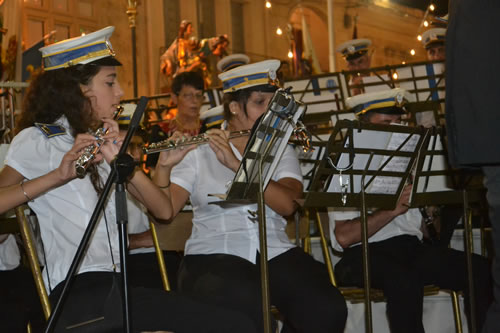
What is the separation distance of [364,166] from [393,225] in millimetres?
939

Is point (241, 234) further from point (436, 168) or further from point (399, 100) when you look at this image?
point (399, 100)

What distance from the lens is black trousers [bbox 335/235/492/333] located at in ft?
11.1

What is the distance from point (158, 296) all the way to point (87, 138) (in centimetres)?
60

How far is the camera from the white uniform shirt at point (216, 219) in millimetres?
3205

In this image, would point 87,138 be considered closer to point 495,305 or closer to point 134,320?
point 134,320

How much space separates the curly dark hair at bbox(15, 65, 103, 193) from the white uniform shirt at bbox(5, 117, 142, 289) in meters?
0.09

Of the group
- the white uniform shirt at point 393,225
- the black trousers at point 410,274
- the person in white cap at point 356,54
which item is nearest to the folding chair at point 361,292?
the black trousers at point 410,274

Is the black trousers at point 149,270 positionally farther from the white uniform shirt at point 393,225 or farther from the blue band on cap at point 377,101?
the blue band on cap at point 377,101

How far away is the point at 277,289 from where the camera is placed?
3043 mm

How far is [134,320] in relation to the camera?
7.72ft

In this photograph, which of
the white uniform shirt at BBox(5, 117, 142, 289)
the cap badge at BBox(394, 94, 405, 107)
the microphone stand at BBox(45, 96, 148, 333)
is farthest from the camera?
the cap badge at BBox(394, 94, 405, 107)

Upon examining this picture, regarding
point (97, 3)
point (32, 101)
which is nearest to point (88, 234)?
point (32, 101)

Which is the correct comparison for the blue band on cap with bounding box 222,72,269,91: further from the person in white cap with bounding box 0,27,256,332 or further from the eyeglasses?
the eyeglasses

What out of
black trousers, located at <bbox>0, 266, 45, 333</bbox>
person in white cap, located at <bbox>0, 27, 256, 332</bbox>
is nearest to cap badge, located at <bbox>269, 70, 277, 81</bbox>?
person in white cap, located at <bbox>0, 27, 256, 332</bbox>
